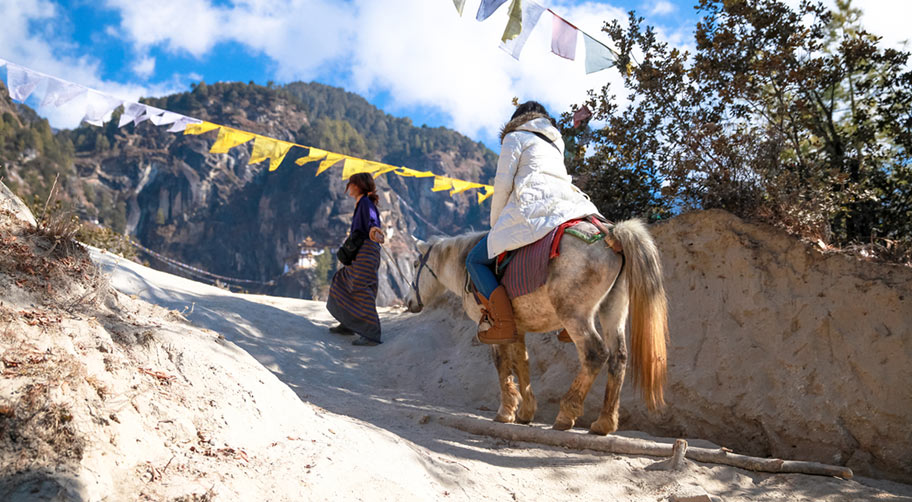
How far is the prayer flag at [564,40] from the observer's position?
6.63 metres

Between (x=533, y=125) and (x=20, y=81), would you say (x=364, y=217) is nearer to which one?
(x=533, y=125)

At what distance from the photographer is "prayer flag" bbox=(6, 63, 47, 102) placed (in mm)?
8805

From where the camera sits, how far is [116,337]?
267 cm

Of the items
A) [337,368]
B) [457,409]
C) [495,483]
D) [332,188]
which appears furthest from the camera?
[332,188]

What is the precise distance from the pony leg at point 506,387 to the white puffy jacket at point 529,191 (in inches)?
36.3

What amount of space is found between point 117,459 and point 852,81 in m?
6.82

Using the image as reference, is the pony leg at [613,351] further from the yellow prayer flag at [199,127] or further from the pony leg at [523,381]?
the yellow prayer flag at [199,127]

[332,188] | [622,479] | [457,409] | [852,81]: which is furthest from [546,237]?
[332,188]

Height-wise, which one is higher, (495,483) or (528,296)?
(528,296)

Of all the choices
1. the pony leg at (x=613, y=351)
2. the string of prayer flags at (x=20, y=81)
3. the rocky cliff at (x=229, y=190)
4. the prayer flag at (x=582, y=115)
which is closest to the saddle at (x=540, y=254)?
the pony leg at (x=613, y=351)

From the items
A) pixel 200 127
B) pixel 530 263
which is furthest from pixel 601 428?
pixel 200 127

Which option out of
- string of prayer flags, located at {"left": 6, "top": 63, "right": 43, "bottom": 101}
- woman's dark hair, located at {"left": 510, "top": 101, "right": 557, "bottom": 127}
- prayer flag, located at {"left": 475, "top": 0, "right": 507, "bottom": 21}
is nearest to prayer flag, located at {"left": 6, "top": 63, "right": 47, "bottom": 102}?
string of prayer flags, located at {"left": 6, "top": 63, "right": 43, "bottom": 101}

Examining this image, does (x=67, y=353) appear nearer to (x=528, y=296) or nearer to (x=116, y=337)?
(x=116, y=337)

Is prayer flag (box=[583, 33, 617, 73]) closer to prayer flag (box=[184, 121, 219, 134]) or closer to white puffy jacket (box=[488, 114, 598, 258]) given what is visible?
white puffy jacket (box=[488, 114, 598, 258])
